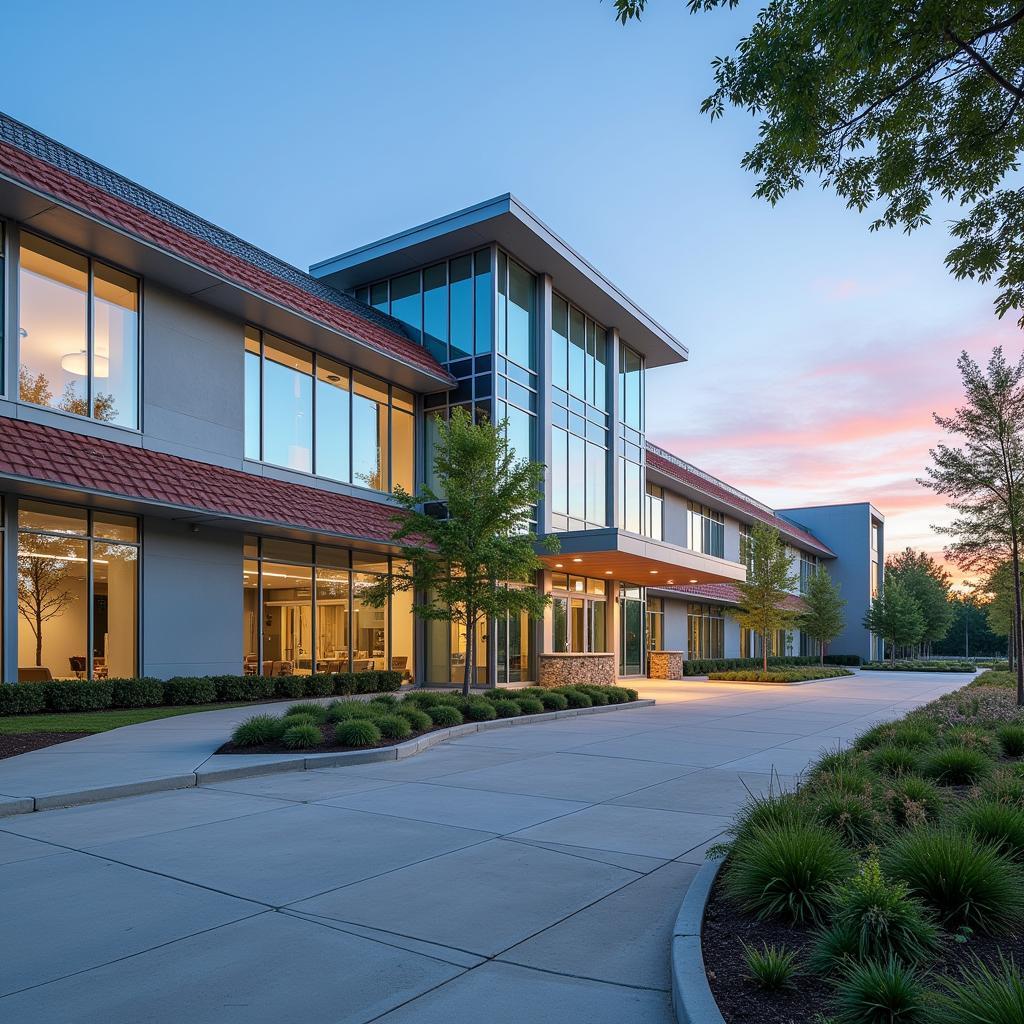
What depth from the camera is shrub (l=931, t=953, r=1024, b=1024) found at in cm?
319

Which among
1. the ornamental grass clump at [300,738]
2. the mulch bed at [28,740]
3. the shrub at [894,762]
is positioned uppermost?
the shrub at [894,762]

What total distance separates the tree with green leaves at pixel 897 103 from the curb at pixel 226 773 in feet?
26.8

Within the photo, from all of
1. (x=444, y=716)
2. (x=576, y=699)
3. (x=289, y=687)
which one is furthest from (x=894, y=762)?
(x=289, y=687)

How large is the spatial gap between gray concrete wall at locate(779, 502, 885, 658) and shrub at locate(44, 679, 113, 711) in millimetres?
63081

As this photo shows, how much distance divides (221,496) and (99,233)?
540cm

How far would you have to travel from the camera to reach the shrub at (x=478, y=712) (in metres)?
16.2

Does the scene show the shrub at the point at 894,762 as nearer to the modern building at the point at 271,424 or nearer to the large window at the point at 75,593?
the modern building at the point at 271,424

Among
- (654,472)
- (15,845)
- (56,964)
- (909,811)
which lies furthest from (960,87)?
(654,472)

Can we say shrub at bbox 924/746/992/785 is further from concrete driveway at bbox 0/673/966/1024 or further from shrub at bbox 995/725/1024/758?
shrub at bbox 995/725/1024/758

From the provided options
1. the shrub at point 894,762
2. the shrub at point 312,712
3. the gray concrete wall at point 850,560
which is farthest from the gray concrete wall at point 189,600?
the gray concrete wall at point 850,560

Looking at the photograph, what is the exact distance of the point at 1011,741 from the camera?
11078 millimetres

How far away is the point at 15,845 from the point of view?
7.21 m

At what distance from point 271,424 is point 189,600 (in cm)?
500

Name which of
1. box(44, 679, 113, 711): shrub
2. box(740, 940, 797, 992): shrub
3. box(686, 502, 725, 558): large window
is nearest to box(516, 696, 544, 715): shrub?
box(44, 679, 113, 711): shrub
